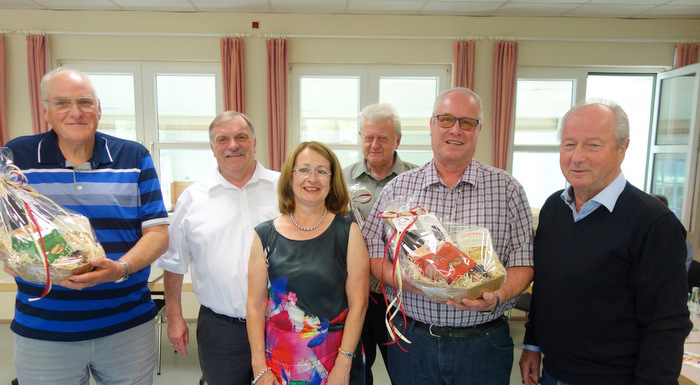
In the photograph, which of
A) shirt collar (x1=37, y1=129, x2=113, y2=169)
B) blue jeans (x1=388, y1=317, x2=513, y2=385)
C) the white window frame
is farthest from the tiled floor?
the white window frame

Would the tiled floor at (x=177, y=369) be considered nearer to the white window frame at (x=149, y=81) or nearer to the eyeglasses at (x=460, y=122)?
the eyeglasses at (x=460, y=122)

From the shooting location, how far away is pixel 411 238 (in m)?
1.39

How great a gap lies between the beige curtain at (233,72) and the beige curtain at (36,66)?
7.29ft

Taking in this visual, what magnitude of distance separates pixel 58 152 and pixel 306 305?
120 cm

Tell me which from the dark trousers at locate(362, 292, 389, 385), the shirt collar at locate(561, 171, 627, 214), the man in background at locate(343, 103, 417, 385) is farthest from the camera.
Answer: the man in background at locate(343, 103, 417, 385)

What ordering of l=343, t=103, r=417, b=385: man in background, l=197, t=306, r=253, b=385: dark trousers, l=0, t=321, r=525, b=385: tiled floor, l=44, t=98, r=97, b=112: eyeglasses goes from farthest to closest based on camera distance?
l=0, t=321, r=525, b=385: tiled floor, l=343, t=103, r=417, b=385: man in background, l=197, t=306, r=253, b=385: dark trousers, l=44, t=98, r=97, b=112: eyeglasses

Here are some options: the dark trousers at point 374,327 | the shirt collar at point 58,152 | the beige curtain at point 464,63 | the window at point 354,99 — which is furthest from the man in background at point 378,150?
the beige curtain at point 464,63

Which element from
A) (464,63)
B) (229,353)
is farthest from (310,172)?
(464,63)

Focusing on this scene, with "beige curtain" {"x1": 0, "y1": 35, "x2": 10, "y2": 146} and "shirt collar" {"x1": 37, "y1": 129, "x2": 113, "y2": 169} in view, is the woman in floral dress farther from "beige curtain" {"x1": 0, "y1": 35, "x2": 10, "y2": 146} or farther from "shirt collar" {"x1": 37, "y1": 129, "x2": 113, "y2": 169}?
"beige curtain" {"x1": 0, "y1": 35, "x2": 10, "y2": 146}

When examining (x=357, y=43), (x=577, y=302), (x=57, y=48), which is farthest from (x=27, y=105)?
(x=577, y=302)

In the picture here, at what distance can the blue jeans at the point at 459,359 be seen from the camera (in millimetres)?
1532

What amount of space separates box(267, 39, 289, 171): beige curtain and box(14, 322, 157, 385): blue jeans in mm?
3550

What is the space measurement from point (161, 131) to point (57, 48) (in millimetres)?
1572

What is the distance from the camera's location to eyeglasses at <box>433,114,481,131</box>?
1604 millimetres
